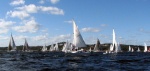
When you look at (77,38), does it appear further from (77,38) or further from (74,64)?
(74,64)

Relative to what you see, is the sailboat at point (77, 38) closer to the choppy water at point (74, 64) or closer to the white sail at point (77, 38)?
the white sail at point (77, 38)

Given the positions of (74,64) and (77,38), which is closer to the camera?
(74,64)

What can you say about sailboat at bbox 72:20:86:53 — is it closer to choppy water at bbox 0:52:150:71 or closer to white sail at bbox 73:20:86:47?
white sail at bbox 73:20:86:47

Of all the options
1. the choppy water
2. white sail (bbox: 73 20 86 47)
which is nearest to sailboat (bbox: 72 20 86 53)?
white sail (bbox: 73 20 86 47)

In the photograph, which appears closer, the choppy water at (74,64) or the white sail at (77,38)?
the choppy water at (74,64)

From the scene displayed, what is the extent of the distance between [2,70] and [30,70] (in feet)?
13.4

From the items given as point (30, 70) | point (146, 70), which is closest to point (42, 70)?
point (30, 70)

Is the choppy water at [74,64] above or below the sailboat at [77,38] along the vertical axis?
below

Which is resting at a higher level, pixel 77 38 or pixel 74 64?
pixel 77 38

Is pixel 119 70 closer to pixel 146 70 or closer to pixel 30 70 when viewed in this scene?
pixel 146 70

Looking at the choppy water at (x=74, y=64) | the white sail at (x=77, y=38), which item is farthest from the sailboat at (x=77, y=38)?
the choppy water at (x=74, y=64)

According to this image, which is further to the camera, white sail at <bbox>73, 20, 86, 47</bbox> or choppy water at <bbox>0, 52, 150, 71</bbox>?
white sail at <bbox>73, 20, 86, 47</bbox>

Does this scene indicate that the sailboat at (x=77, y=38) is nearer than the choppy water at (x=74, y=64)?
No

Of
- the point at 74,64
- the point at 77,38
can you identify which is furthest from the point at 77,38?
the point at 74,64
